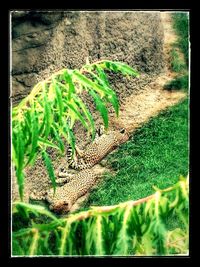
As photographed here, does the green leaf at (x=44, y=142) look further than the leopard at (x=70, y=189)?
No

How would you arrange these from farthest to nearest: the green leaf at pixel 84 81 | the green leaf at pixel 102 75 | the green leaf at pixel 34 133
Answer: the green leaf at pixel 102 75
the green leaf at pixel 84 81
the green leaf at pixel 34 133

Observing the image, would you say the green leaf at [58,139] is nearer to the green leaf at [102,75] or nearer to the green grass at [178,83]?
the green leaf at [102,75]

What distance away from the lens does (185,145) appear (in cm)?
284

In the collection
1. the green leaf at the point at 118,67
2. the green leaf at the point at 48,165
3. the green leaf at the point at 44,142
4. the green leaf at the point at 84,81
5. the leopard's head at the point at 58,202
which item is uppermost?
the green leaf at the point at 118,67

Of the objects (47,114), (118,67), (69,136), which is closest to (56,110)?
(47,114)

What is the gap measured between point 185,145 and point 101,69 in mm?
628

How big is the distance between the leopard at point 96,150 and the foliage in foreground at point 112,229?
0.25 m

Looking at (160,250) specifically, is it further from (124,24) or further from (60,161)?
(124,24)

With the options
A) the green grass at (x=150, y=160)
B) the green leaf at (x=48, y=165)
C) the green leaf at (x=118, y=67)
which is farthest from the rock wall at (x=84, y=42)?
the green leaf at (x=48, y=165)

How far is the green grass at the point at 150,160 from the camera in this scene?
2.81m

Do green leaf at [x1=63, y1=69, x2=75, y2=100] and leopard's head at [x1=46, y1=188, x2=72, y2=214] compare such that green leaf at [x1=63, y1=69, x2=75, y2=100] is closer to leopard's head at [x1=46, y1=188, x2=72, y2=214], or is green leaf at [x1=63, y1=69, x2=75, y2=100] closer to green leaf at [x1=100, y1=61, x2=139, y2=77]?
green leaf at [x1=100, y1=61, x2=139, y2=77]

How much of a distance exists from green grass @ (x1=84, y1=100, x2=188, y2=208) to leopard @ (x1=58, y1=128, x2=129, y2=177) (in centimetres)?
4

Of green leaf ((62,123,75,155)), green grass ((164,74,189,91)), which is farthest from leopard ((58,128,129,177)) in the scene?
green grass ((164,74,189,91))

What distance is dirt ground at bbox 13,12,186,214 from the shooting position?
2826 mm
